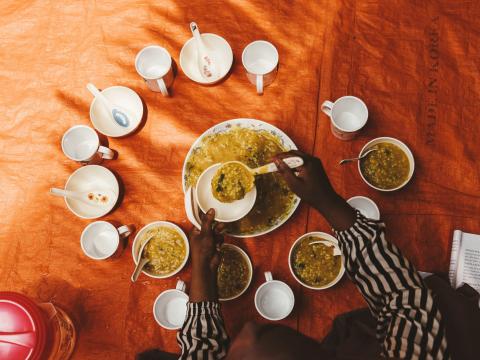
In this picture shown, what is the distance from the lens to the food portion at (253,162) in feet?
5.83

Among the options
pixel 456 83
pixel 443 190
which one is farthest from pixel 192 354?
pixel 456 83

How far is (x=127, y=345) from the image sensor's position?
1.78 m

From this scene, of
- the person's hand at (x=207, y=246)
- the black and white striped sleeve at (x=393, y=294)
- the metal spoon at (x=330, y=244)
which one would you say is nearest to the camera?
the black and white striped sleeve at (x=393, y=294)

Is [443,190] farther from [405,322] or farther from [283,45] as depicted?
[283,45]

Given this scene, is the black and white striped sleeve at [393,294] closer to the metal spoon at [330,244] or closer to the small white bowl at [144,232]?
the metal spoon at [330,244]

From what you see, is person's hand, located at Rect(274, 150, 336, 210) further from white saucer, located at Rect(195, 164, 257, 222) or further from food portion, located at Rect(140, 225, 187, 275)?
food portion, located at Rect(140, 225, 187, 275)

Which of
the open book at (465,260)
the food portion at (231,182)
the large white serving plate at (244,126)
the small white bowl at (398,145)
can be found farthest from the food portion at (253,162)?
the open book at (465,260)

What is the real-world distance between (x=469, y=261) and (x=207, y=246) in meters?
1.16

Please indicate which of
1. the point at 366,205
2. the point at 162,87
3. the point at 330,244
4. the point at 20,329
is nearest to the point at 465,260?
the point at 366,205

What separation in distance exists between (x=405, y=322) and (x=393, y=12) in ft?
4.88

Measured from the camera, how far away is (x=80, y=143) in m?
2.00

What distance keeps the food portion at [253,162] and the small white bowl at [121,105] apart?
1.20 ft

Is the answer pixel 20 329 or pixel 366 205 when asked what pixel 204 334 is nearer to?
pixel 20 329

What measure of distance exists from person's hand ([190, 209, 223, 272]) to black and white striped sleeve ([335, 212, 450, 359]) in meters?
0.51
